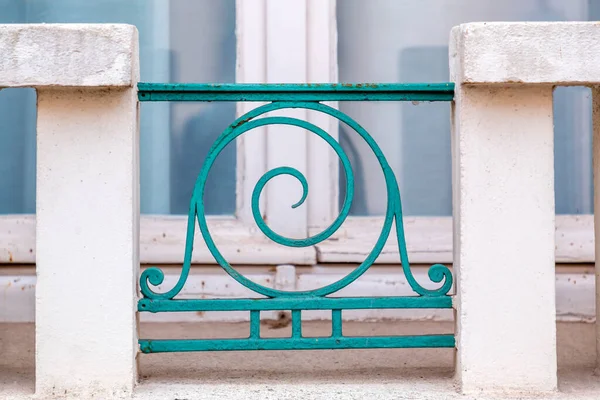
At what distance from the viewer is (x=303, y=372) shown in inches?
98.9

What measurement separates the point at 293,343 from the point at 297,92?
2.50ft

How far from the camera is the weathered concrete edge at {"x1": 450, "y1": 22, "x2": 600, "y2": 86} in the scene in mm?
2090

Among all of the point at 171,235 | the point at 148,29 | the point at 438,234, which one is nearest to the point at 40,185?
the point at 171,235

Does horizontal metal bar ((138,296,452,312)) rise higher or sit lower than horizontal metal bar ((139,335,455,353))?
higher

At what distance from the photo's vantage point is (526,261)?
7.13 ft

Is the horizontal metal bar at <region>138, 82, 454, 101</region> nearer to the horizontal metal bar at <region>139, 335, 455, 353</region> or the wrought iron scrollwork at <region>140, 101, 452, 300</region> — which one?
the wrought iron scrollwork at <region>140, 101, 452, 300</region>

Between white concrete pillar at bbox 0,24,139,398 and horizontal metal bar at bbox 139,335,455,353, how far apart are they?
12 centimetres

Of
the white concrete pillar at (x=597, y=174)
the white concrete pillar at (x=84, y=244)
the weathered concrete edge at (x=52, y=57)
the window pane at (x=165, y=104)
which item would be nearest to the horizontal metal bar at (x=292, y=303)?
the white concrete pillar at (x=84, y=244)

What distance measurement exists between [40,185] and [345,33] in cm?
197

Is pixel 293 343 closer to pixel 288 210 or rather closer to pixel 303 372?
pixel 303 372

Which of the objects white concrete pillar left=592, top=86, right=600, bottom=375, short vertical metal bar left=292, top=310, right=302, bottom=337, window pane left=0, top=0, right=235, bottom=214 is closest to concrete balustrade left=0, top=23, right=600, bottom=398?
white concrete pillar left=592, top=86, right=600, bottom=375

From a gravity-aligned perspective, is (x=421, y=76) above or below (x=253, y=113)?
above

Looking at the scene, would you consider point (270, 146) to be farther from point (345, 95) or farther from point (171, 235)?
point (345, 95)

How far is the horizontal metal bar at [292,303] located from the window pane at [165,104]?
1398mm
